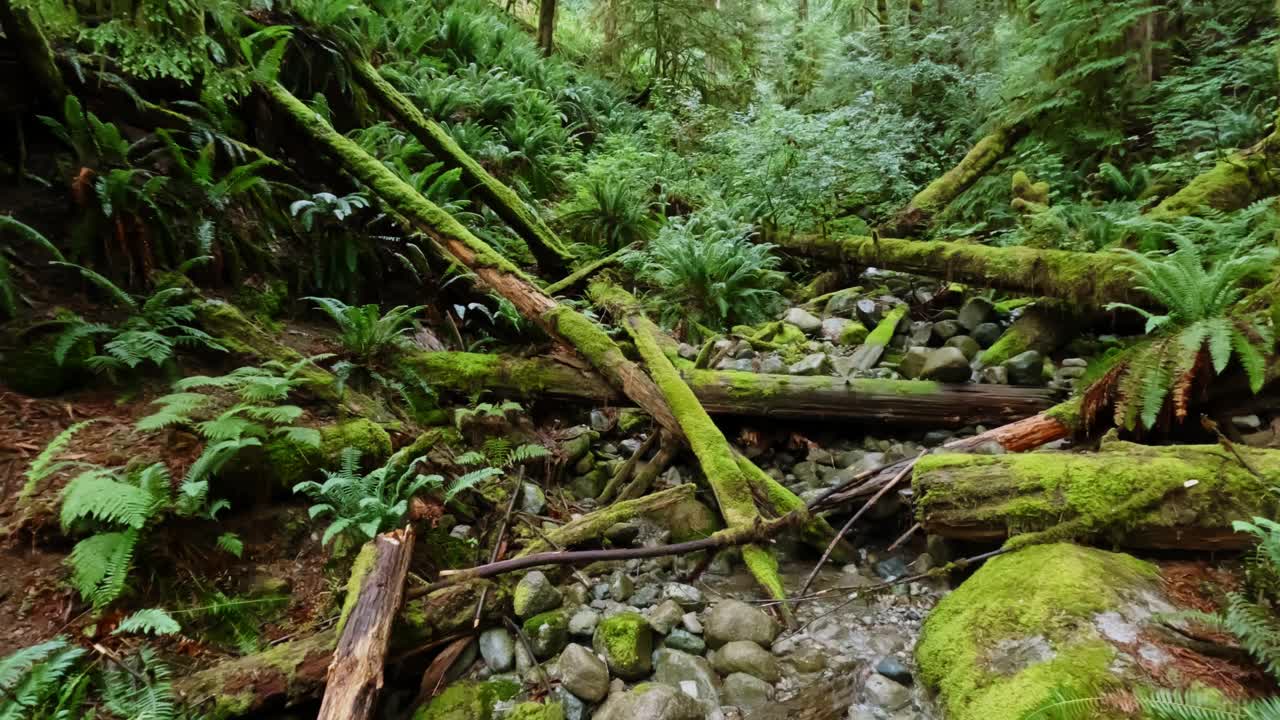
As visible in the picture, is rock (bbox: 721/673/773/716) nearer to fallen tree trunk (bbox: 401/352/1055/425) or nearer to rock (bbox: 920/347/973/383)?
fallen tree trunk (bbox: 401/352/1055/425)

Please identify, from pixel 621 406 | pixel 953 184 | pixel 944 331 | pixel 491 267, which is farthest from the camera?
pixel 953 184

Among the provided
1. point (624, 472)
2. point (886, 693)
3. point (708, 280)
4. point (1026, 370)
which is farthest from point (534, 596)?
point (708, 280)

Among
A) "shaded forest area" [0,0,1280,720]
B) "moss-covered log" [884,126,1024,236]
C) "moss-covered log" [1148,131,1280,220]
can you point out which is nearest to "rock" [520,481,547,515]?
"shaded forest area" [0,0,1280,720]

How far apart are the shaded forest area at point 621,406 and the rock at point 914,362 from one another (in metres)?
0.06

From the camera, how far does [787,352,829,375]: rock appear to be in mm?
4930

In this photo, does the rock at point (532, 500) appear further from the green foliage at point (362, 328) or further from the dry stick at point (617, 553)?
the green foliage at point (362, 328)

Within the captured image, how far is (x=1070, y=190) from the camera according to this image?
7277 mm

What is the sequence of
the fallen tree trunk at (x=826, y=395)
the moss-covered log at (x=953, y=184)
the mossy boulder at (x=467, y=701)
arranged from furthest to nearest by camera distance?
the moss-covered log at (x=953, y=184) < the fallen tree trunk at (x=826, y=395) < the mossy boulder at (x=467, y=701)

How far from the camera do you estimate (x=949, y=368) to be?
180 inches

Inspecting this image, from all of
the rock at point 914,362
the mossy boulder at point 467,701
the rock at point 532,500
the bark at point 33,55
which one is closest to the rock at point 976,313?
the rock at point 914,362

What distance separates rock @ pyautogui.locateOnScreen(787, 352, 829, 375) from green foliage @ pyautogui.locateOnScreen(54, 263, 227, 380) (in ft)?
13.6

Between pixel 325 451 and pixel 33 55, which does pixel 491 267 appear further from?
pixel 33 55

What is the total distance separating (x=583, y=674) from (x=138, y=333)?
3200mm

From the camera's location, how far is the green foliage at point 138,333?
3.36 meters
